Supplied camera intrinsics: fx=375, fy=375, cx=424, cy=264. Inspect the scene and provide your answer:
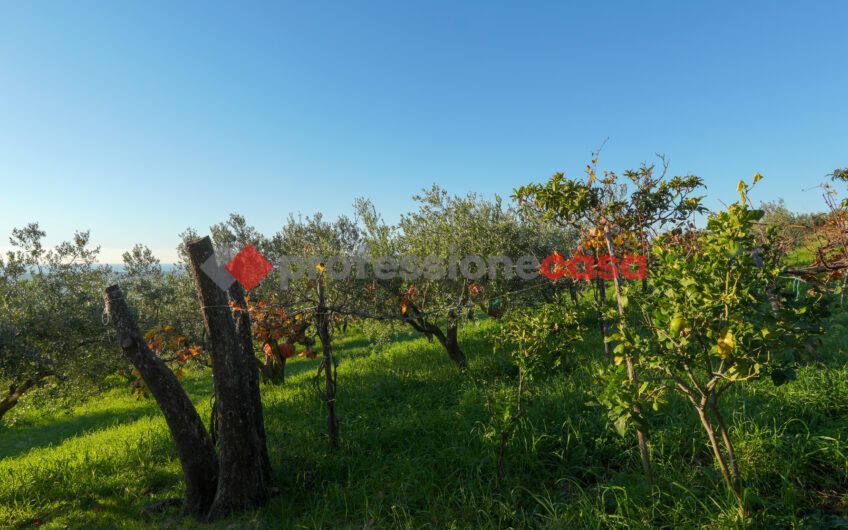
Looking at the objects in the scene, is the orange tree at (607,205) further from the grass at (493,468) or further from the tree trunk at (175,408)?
the tree trunk at (175,408)

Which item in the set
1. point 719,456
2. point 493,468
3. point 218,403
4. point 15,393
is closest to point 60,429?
point 15,393

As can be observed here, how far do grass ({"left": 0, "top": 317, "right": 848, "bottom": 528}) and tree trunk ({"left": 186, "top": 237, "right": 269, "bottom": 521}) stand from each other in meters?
0.34

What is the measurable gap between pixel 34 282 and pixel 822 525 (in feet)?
57.6

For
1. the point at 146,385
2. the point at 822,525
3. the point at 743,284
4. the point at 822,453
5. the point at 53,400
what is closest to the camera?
the point at 743,284

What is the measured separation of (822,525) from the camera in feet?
11.3

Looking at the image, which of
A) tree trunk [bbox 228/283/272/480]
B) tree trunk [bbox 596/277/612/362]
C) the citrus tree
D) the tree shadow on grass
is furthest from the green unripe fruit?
the tree shadow on grass

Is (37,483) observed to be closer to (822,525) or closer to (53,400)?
(53,400)

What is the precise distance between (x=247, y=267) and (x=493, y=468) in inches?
210

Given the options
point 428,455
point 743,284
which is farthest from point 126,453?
point 743,284

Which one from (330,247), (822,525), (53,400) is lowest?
(822,525)

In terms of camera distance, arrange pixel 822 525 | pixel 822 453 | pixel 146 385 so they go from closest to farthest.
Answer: pixel 822 525, pixel 822 453, pixel 146 385

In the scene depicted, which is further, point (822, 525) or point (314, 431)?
point (314, 431)

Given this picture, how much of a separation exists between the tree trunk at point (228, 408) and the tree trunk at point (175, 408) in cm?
40

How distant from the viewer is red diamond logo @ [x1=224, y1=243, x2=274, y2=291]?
19.5ft
